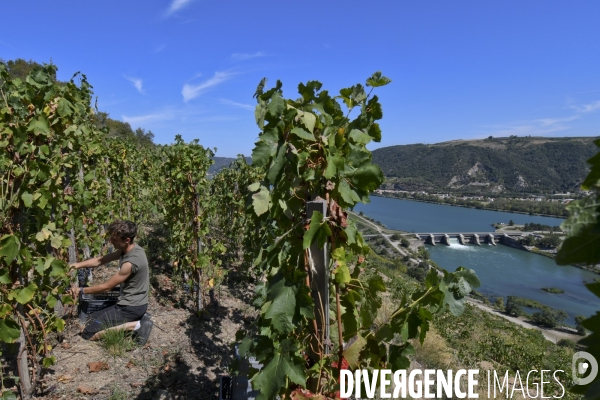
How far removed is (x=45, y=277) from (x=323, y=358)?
2.44 m

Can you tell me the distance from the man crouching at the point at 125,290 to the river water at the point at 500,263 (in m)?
11.7

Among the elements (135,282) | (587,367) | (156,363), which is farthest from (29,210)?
(587,367)

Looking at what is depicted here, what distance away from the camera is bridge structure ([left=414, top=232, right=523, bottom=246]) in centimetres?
5378

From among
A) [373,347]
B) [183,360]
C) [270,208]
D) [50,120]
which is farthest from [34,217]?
[373,347]

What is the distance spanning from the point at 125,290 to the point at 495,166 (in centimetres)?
11605

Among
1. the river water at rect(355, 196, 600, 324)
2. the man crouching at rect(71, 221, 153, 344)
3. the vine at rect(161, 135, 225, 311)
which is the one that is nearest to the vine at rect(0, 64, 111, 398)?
the man crouching at rect(71, 221, 153, 344)

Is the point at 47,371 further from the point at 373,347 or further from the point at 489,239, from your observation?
the point at 489,239

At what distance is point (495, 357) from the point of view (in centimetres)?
646

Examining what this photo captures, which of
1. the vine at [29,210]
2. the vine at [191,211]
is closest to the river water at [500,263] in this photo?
the vine at [191,211]

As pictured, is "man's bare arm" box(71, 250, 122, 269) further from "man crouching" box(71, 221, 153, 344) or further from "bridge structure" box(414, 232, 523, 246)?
"bridge structure" box(414, 232, 523, 246)

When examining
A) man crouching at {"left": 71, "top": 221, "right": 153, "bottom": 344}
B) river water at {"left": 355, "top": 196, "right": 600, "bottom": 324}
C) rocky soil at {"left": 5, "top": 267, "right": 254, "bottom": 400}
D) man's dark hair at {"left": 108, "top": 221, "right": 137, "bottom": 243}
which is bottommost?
river water at {"left": 355, "top": 196, "right": 600, "bottom": 324}

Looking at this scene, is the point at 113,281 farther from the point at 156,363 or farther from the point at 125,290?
the point at 156,363

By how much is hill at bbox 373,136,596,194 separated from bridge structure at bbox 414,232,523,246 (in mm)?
39965

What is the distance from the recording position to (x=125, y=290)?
380 cm
